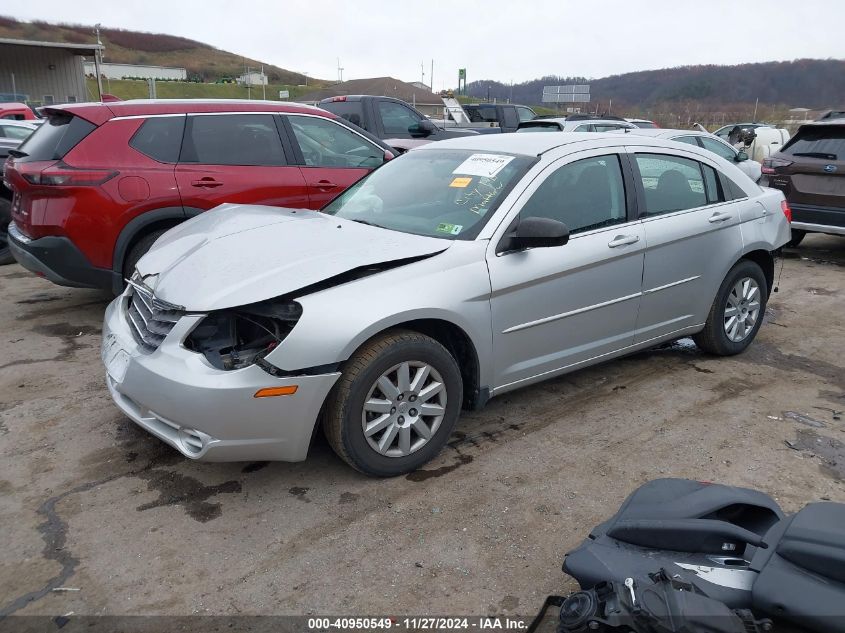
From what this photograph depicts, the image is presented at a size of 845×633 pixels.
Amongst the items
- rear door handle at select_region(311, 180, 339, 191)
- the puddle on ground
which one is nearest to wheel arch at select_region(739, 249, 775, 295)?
the puddle on ground

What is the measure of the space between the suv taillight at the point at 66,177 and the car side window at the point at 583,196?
3.43 meters

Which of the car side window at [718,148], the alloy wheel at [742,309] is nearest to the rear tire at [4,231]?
the alloy wheel at [742,309]

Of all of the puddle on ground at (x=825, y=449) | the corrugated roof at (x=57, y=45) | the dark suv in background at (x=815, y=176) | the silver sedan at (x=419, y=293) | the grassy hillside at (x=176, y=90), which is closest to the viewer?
the silver sedan at (x=419, y=293)

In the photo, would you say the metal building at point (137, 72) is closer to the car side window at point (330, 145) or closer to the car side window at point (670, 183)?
the car side window at point (330, 145)

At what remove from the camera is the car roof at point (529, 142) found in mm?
4102

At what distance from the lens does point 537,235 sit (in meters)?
3.50

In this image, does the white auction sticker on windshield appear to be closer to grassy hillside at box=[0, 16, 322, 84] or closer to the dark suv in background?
the dark suv in background

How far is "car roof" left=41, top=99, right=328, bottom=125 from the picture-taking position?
5.51 m

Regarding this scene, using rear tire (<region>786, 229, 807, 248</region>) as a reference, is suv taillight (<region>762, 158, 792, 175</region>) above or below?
above

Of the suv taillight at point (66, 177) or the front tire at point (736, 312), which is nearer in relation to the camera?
the front tire at point (736, 312)

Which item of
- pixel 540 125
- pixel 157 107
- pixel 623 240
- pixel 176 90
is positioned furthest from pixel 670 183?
pixel 176 90

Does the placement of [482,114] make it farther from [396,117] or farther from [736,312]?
[736,312]

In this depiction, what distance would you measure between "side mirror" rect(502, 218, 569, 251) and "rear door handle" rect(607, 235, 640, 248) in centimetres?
58

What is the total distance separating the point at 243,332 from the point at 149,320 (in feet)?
1.63
